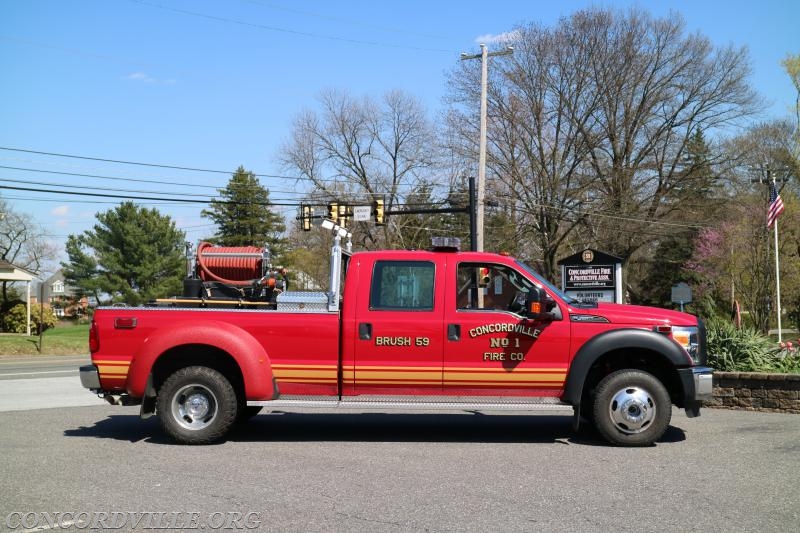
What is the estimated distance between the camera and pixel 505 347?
7727mm

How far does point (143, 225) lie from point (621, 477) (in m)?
55.3

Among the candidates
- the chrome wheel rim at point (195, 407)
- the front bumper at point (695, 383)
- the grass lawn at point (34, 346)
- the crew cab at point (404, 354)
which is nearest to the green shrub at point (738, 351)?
the crew cab at point (404, 354)

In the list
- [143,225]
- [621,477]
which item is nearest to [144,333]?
→ [621,477]

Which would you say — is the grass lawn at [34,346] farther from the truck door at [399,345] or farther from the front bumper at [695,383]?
the front bumper at [695,383]

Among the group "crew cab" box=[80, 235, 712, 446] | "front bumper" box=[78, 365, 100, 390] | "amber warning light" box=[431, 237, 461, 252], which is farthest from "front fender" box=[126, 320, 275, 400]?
"amber warning light" box=[431, 237, 461, 252]

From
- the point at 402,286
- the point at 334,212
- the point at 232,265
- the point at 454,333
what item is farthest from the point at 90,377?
the point at 334,212

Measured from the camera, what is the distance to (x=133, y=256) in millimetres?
57031

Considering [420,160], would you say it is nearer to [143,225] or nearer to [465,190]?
[465,190]

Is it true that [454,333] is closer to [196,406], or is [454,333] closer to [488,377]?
[488,377]

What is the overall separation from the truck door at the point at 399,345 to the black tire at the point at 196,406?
130 cm

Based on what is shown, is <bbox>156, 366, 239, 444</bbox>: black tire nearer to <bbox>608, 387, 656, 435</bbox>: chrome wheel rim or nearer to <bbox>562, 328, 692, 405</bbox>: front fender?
<bbox>562, 328, 692, 405</bbox>: front fender

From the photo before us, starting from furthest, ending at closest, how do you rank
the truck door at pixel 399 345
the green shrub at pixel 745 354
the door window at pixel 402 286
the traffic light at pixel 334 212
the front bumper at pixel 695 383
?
the traffic light at pixel 334 212
the green shrub at pixel 745 354
the door window at pixel 402 286
the truck door at pixel 399 345
the front bumper at pixel 695 383

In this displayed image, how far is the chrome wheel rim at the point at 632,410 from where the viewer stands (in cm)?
768

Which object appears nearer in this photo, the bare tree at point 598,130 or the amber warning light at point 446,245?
the amber warning light at point 446,245
